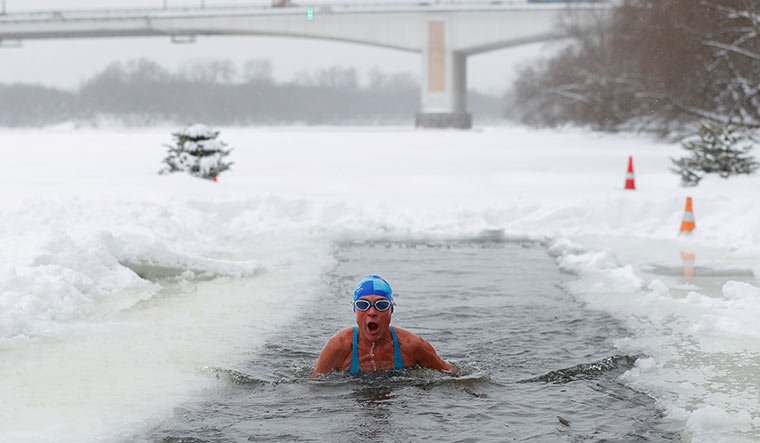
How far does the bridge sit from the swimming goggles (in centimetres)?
6639

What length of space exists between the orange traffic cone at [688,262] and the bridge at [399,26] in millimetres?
60739

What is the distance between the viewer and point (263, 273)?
10852 mm

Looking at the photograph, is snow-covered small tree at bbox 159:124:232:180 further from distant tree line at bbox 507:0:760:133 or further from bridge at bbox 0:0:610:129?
bridge at bbox 0:0:610:129

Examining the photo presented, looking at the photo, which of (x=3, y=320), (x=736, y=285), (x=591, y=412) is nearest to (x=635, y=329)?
(x=736, y=285)

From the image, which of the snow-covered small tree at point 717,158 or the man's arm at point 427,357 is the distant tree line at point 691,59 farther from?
the man's arm at point 427,357

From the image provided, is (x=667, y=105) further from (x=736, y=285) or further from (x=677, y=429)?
(x=677, y=429)

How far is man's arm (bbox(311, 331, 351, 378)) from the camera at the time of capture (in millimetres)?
6242

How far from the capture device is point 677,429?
510cm

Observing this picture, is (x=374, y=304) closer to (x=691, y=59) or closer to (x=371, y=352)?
(x=371, y=352)

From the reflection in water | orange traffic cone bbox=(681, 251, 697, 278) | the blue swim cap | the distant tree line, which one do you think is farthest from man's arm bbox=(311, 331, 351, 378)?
the distant tree line

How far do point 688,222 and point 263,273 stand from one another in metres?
6.51

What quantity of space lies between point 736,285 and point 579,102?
48.9m

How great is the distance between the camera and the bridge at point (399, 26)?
73.4m

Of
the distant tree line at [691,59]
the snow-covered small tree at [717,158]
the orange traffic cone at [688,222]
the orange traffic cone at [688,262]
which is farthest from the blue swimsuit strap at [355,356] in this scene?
the distant tree line at [691,59]
